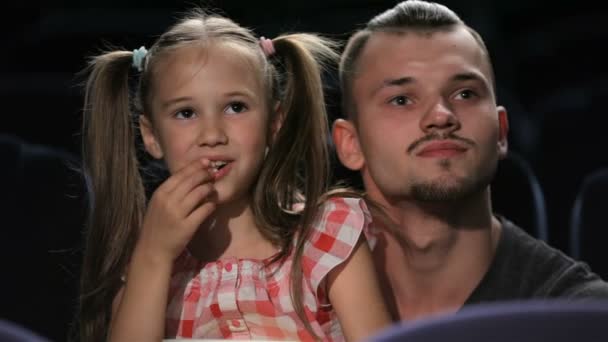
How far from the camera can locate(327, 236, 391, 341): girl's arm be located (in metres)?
1.69

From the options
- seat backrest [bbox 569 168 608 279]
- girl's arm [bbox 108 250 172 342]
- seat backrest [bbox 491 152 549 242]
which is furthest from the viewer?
seat backrest [bbox 491 152 549 242]

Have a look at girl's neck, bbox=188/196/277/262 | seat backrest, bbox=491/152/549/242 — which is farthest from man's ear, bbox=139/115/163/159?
seat backrest, bbox=491/152/549/242

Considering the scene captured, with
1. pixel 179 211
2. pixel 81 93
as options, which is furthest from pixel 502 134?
pixel 81 93

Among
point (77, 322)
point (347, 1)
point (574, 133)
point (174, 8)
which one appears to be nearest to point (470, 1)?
point (347, 1)

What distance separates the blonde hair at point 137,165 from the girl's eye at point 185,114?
0.34ft

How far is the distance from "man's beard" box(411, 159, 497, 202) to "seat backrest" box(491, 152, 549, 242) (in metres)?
0.35

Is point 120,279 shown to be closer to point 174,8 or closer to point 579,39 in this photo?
point 174,8

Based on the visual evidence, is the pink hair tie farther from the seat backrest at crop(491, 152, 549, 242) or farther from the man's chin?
the seat backrest at crop(491, 152, 549, 242)

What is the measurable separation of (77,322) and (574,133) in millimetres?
1856

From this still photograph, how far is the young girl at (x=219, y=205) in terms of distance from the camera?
5.61 ft

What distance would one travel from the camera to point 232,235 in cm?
183

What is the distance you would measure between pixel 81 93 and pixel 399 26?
0.85 meters

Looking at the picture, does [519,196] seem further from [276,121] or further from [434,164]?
[276,121]

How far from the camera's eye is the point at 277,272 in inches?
70.2
